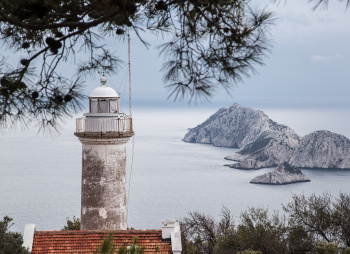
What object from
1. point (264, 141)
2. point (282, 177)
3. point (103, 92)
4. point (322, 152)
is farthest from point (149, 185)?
point (103, 92)

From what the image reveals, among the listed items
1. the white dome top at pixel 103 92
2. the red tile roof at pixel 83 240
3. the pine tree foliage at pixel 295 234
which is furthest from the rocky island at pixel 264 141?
the red tile roof at pixel 83 240

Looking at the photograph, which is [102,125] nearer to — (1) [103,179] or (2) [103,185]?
(1) [103,179]

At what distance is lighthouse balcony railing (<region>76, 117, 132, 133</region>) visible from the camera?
11.8m

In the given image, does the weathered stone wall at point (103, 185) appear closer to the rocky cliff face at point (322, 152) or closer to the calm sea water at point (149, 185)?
the calm sea water at point (149, 185)

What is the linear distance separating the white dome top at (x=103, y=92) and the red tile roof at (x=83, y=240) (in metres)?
3.38

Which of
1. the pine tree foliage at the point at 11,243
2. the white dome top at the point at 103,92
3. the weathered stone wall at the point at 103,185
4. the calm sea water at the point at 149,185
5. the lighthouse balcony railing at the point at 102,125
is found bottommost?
the calm sea water at the point at 149,185

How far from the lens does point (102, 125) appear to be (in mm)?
11812

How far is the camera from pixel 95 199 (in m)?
11.4

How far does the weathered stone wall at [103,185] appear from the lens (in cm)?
1135

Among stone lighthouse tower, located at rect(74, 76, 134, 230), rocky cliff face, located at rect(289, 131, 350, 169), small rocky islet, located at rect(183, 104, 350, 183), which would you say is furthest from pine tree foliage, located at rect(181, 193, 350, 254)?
rocky cliff face, located at rect(289, 131, 350, 169)

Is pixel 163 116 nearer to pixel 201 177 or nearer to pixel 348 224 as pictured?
pixel 201 177

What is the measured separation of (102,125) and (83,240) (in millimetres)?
2783

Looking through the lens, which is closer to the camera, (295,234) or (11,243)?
(11,243)

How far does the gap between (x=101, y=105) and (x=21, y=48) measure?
7.09 meters
